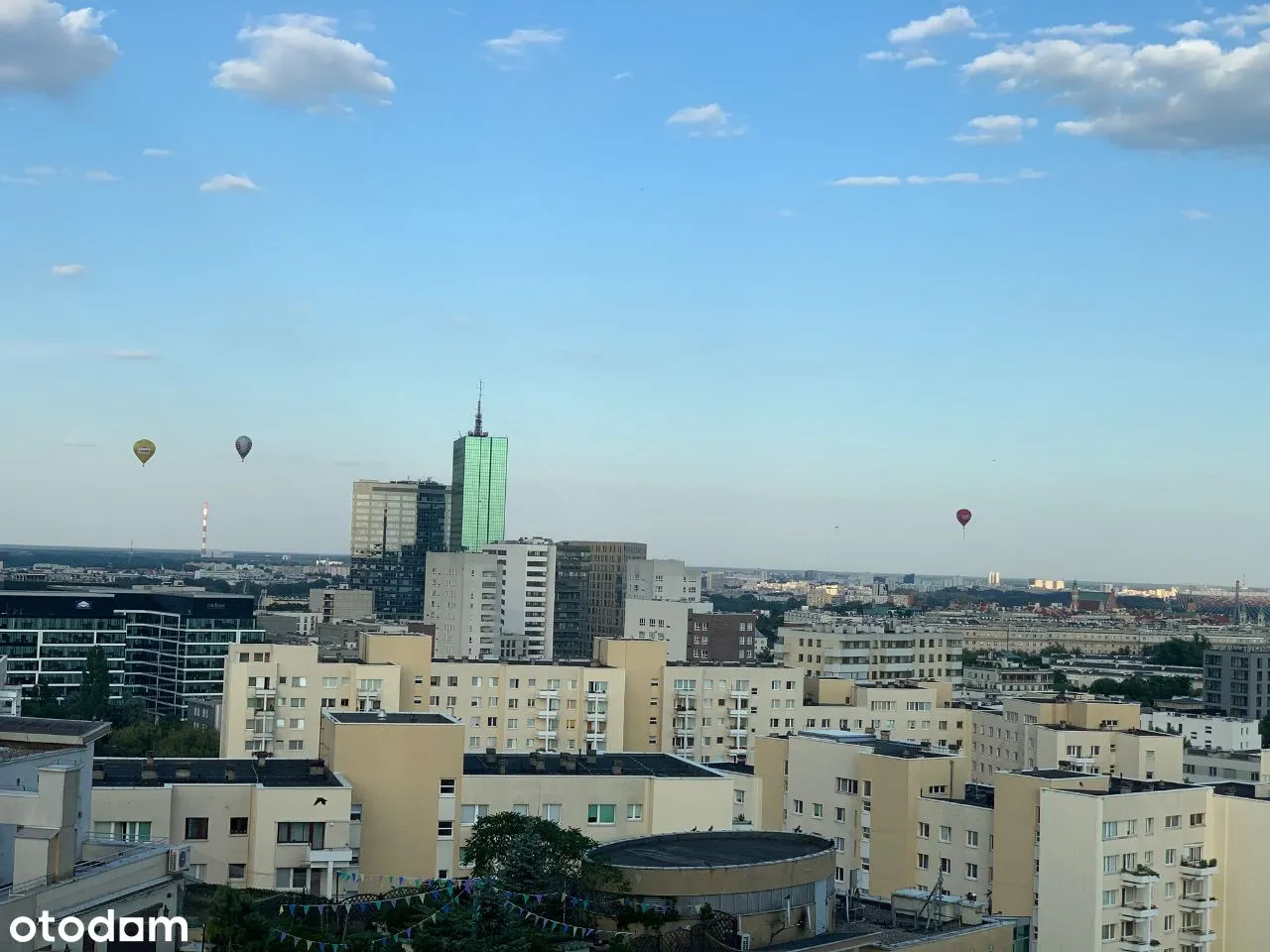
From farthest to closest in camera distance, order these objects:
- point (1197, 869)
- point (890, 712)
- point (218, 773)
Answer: point (890, 712)
point (1197, 869)
point (218, 773)

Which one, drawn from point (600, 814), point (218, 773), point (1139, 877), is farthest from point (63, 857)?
point (1139, 877)

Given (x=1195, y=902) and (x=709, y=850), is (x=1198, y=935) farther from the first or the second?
(x=709, y=850)

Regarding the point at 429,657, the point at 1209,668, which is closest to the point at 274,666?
the point at 429,657

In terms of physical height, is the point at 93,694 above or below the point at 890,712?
below

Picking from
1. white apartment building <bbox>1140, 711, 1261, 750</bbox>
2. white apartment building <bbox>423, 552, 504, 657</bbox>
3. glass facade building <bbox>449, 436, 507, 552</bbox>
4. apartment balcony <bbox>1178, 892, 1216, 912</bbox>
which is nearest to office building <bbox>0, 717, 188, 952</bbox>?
apartment balcony <bbox>1178, 892, 1216, 912</bbox>

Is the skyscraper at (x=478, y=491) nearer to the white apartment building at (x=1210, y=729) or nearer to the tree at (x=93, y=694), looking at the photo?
the tree at (x=93, y=694)

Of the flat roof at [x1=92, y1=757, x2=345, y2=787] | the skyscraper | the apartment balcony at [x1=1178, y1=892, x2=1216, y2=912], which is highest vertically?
the skyscraper

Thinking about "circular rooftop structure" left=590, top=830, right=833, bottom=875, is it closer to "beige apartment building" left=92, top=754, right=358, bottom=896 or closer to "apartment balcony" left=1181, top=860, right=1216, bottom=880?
"beige apartment building" left=92, top=754, right=358, bottom=896
